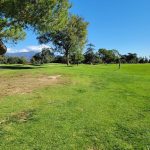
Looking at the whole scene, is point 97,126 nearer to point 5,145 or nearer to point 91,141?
point 91,141

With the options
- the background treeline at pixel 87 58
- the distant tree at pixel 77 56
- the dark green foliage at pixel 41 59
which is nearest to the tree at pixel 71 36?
the distant tree at pixel 77 56

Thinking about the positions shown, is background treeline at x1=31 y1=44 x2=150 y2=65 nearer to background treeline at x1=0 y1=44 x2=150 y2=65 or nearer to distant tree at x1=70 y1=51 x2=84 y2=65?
background treeline at x1=0 y1=44 x2=150 y2=65

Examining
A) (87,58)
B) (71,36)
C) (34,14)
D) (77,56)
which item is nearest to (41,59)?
(87,58)

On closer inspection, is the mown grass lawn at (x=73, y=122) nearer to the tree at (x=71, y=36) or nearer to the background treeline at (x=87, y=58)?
the tree at (x=71, y=36)

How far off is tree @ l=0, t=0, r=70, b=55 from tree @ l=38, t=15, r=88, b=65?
1140 inches

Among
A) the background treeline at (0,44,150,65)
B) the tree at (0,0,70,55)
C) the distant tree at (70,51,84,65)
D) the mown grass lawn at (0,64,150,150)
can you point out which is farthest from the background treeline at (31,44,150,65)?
the mown grass lawn at (0,64,150,150)

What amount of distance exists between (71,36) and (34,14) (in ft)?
112

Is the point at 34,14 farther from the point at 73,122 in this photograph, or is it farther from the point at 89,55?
the point at 89,55

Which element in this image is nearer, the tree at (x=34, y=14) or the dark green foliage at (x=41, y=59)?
the tree at (x=34, y=14)

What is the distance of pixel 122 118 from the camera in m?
9.92

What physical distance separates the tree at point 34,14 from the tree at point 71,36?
29.0 metres

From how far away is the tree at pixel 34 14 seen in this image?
2345 centimetres

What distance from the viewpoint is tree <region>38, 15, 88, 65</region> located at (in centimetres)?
5876

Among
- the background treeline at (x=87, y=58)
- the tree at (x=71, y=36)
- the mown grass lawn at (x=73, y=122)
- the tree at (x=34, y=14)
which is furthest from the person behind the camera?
the background treeline at (x=87, y=58)
